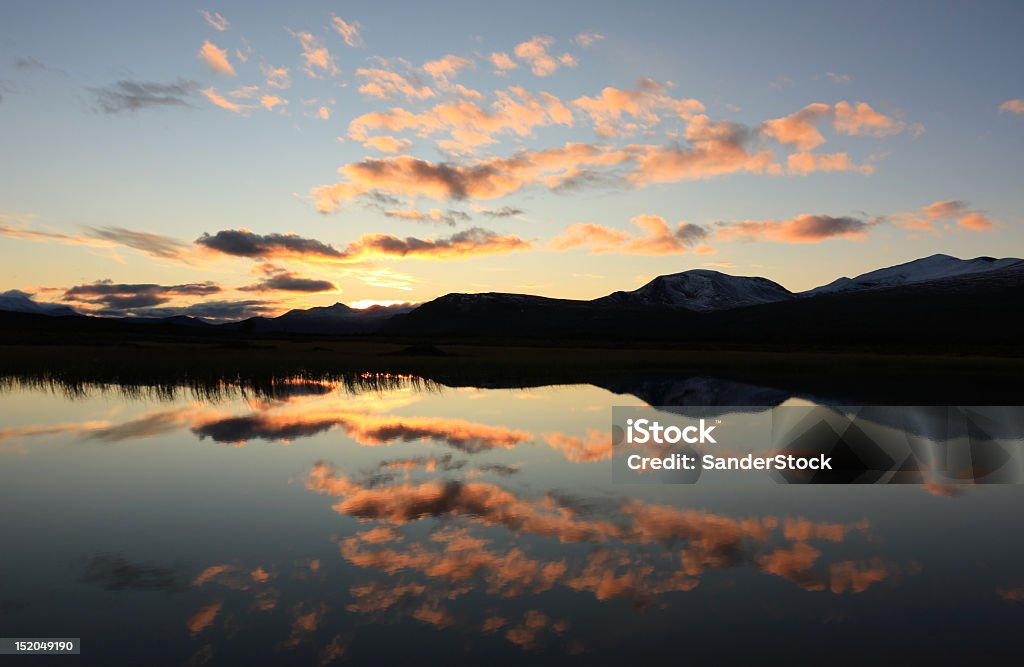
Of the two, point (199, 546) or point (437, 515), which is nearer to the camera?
point (199, 546)

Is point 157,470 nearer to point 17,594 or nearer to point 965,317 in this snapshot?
point 17,594

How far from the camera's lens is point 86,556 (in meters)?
8.66

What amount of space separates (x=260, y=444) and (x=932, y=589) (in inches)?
597

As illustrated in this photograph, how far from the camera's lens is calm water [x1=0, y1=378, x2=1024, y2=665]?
632 centimetres

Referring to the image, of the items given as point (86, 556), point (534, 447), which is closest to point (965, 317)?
point (534, 447)

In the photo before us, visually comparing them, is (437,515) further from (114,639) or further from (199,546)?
(114,639)

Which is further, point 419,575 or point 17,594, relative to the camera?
point 419,575

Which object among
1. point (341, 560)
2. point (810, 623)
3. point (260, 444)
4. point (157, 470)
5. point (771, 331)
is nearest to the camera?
point (810, 623)

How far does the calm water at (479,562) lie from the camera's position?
6.32 metres

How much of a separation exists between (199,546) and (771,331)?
203307 millimetres

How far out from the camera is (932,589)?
7.72 m

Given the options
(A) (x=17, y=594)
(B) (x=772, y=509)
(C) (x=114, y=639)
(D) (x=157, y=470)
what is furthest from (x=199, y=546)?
(B) (x=772, y=509)

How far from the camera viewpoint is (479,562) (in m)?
8.42

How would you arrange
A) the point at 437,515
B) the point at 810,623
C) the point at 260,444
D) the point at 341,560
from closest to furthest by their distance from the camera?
1. the point at 810,623
2. the point at 341,560
3. the point at 437,515
4. the point at 260,444
